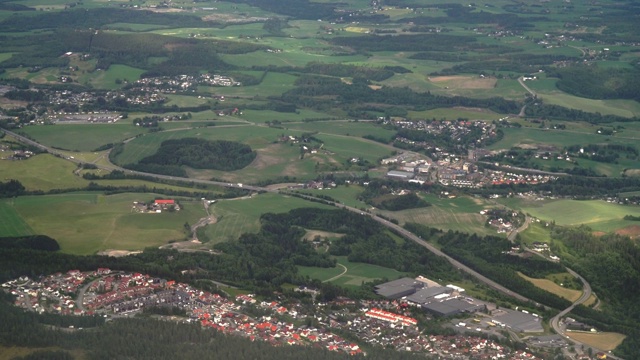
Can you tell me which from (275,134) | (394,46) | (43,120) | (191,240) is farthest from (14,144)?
(394,46)

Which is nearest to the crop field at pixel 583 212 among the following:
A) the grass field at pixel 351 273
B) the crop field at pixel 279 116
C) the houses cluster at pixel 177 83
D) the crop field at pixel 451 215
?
the crop field at pixel 451 215

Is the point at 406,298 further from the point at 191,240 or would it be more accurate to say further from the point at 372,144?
A: the point at 372,144

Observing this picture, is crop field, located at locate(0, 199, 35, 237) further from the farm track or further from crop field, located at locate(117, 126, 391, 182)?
crop field, located at locate(117, 126, 391, 182)

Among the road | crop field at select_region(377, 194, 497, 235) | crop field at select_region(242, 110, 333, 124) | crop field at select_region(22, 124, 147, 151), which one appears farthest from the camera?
crop field at select_region(242, 110, 333, 124)

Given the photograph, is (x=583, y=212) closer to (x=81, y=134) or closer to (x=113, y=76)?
(x=81, y=134)

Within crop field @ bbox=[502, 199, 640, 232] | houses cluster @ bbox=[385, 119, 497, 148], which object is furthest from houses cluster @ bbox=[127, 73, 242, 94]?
crop field @ bbox=[502, 199, 640, 232]

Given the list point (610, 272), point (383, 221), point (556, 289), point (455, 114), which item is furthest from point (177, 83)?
point (556, 289)
